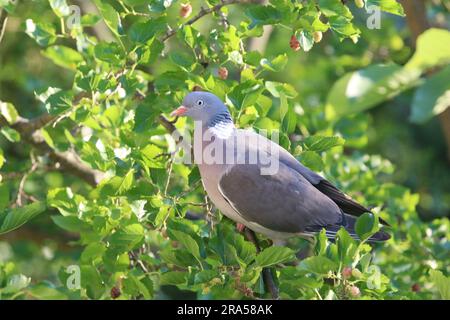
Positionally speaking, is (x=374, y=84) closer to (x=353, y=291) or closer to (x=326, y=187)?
(x=353, y=291)

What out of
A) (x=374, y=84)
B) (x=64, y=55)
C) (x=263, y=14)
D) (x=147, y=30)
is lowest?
(x=64, y=55)

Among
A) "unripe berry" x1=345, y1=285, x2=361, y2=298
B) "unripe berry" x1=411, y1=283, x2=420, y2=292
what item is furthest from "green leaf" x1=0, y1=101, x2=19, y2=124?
"unripe berry" x1=411, y1=283, x2=420, y2=292

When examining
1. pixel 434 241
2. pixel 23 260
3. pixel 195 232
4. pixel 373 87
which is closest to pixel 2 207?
pixel 195 232

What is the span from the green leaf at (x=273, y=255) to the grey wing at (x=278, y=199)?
1.80 ft

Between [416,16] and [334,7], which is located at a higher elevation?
[334,7]

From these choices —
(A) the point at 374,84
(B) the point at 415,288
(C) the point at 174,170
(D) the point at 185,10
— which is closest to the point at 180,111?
(C) the point at 174,170

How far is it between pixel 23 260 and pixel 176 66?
312 centimetres

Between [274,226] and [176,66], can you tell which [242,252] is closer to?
[274,226]

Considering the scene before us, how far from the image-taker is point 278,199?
2967mm

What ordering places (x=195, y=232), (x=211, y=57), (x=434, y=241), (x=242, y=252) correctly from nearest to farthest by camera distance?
(x=242, y=252) < (x=195, y=232) < (x=211, y=57) < (x=434, y=241)

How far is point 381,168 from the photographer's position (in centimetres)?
423

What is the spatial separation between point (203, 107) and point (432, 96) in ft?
6.16

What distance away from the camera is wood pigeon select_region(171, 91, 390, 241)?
2861 millimetres

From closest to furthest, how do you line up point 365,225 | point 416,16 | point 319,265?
point 319,265
point 365,225
point 416,16
